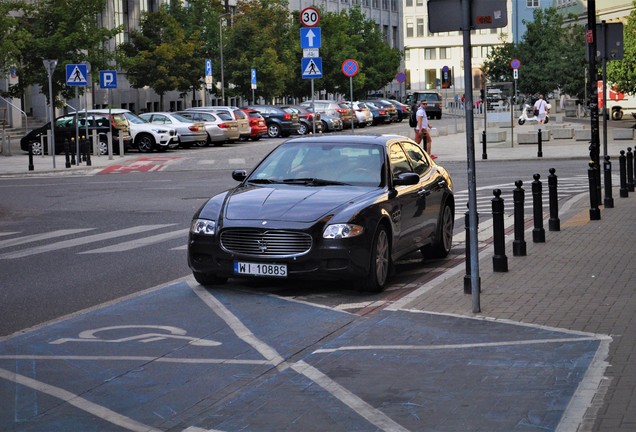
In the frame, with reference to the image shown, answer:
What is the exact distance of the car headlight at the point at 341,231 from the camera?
1259 centimetres

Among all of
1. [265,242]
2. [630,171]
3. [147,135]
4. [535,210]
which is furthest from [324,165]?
[147,135]

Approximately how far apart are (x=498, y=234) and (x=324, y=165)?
203 cm

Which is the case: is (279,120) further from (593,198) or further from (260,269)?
(260,269)

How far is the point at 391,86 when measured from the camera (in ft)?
484

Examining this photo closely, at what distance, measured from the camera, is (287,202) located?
13094mm

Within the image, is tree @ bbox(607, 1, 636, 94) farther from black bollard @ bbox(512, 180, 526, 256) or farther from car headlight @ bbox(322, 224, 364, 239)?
→ car headlight @ bbox(322, 224, 364, 239)

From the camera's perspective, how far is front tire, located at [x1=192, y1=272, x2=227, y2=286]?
526 inches

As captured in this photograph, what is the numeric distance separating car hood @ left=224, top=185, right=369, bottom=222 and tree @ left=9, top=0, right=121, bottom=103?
42295 mm

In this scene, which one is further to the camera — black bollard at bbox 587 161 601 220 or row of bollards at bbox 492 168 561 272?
black bollard at bbox 587 161 601 220

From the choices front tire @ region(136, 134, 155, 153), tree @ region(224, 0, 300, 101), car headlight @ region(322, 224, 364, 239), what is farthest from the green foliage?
car headlight @ region(322, 224, 364, 239)

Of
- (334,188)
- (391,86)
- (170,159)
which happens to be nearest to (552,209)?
(334,188)

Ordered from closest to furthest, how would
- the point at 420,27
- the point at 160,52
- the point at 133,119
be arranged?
the point at 133,119
the point at 160,52
the point at 420,27

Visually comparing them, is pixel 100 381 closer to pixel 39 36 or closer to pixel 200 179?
pixel 200 179

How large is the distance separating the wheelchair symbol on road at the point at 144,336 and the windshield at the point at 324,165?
3.41 meters
